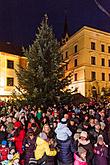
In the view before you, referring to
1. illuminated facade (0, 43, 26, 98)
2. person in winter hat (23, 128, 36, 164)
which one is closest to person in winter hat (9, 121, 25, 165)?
person in winter hat (23, 128, 36, 164)

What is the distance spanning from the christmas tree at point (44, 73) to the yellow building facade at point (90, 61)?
2970cm

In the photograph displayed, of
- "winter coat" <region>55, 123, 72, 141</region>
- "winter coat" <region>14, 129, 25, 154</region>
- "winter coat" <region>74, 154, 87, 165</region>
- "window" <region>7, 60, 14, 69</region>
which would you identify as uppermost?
"window" <region>7, 60, 14, 69</region>

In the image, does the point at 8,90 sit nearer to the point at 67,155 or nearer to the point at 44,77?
the point at 44,77

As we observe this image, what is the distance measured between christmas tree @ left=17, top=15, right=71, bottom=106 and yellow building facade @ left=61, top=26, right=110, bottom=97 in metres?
29.7

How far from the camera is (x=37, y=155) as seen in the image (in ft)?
29.2

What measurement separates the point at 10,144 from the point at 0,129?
1.34 m

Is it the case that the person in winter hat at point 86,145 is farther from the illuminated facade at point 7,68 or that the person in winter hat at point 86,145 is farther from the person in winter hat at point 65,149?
the illuminated facade at point 7,68

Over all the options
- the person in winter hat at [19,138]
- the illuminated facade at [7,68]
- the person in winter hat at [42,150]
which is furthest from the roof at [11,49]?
the person in winter hat at [42,150]

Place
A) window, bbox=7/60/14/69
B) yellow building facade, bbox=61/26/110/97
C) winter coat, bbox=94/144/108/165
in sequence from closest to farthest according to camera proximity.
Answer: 1. winter coat, bbox=94/144/108/165
2. window, bbox=7/60/14/69
3. yellow building facade, bbox=61/26/110/97

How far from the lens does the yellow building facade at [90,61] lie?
55000mm

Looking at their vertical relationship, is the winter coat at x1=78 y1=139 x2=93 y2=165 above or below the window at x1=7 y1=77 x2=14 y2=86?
below

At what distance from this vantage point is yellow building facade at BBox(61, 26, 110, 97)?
55.0 meters

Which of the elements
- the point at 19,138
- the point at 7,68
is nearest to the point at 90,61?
the point at 7,68

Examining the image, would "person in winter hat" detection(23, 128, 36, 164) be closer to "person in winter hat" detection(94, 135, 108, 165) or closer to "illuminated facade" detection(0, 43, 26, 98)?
"person in winter hat" detection(94, 135, 108, 165)
